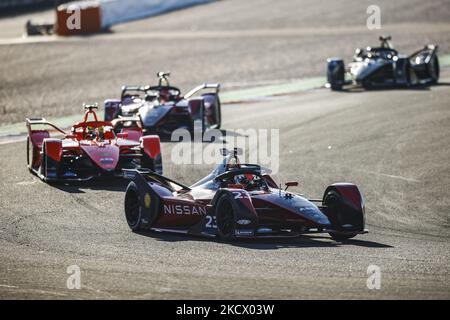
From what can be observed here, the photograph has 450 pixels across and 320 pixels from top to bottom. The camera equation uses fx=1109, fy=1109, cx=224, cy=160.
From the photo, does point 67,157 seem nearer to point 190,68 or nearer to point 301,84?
point 301,84

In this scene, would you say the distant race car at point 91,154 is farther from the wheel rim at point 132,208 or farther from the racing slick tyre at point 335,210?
the racing slick tyre at point 335,210

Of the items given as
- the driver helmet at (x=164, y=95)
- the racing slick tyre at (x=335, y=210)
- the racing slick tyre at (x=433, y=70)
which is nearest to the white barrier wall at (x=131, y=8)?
the racing slick tyre at (x=433, y=70)

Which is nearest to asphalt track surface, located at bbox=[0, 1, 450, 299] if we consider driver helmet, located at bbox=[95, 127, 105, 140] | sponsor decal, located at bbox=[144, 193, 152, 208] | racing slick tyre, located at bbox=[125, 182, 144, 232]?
racing slick tyre, located at bbox=[125, 182, 144, 232]

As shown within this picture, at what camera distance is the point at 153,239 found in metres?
16.1

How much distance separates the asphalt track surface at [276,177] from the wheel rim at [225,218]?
425 mm

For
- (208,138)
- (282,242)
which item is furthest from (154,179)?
(208,138)

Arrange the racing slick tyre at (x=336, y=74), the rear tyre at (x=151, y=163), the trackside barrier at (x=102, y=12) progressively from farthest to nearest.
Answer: the trackside barrier at (x=102, y=12) → the racing slick tyre at (x=336, y=74) → the rear tyre at (x=151, y=163)

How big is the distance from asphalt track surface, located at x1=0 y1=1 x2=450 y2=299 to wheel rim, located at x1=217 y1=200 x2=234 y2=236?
425mm

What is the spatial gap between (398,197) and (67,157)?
638 cm

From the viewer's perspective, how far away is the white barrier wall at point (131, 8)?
53656mm

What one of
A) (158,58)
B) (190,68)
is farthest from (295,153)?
(158,58)

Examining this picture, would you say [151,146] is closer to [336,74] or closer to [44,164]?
[44,164]
